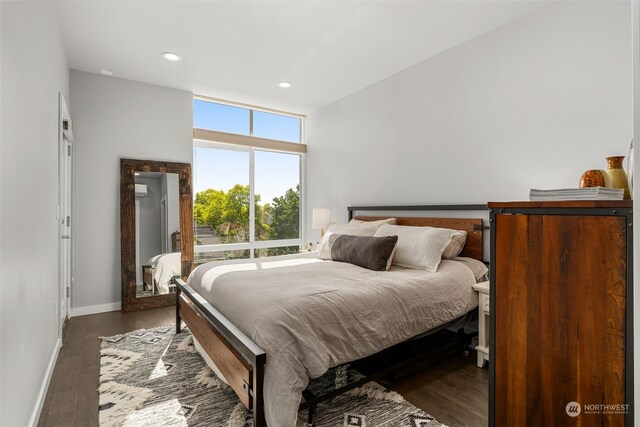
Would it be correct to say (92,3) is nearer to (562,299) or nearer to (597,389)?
(562,299)

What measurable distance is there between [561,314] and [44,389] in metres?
2.86

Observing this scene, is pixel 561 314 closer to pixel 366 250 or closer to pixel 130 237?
pixel 366 250

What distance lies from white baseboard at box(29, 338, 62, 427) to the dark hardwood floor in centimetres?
3

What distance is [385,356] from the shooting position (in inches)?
89.7

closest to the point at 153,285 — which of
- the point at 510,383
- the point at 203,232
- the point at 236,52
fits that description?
the point at 203,232

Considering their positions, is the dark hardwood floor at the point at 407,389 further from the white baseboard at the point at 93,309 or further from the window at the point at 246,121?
the window at the point at 246,121

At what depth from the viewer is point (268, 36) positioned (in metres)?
3.02

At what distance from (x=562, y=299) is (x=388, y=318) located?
0.97m

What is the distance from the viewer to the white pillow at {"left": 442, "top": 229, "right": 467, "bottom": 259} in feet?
9.45

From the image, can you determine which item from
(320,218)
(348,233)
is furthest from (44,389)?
(320,218)

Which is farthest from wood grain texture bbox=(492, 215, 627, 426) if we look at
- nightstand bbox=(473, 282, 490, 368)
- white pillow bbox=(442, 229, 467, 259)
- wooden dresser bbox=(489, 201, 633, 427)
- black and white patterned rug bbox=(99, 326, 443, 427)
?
white pillow bbox=(442, 229, 467, 259)

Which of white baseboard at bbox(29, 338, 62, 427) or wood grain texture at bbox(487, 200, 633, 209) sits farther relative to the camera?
white baseboard at bbox(29, 338, 62, 427)

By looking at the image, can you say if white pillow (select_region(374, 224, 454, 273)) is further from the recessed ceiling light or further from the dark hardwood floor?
the recessed ceiling light

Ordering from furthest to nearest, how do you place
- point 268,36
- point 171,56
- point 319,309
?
point 171,56 < point 268,36 < point 319,309
